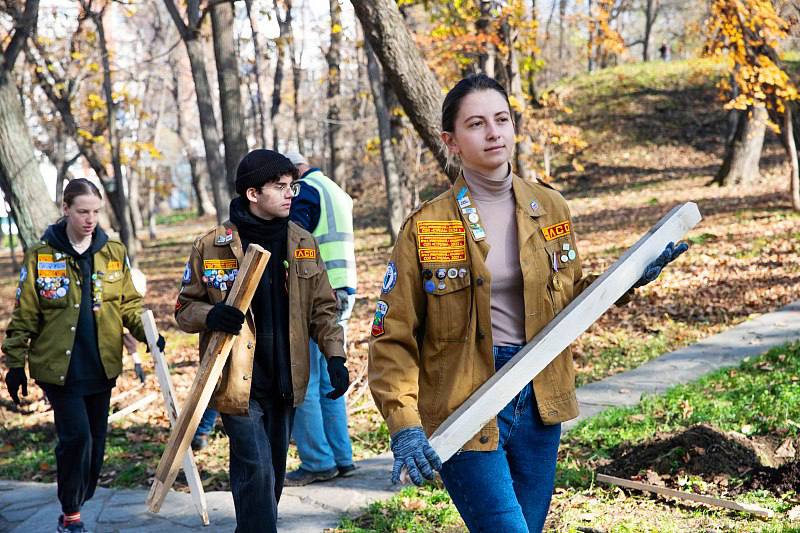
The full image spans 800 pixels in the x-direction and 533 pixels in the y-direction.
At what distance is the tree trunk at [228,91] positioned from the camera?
1136 cm

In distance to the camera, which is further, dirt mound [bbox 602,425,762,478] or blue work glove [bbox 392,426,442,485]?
dirt mound [bbox 602,425,762,478]

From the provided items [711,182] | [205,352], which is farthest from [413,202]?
[205,352]

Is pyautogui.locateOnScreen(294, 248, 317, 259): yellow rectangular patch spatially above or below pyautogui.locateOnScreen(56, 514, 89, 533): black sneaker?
above

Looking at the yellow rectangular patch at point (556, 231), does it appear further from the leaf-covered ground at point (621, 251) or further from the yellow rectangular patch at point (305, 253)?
the leaf-covered ground at point (621, 251)

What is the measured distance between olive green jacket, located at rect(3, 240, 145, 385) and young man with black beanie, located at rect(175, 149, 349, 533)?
1.24 meters

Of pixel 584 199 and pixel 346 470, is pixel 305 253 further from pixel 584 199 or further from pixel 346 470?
pixel 584 199

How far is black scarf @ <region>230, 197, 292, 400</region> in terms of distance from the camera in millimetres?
3924

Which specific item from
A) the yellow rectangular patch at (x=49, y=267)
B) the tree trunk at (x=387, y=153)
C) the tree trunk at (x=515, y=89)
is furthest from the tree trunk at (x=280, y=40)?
the yellow rectangular patch at (x=49, y=267)

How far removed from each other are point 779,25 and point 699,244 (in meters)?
3.47

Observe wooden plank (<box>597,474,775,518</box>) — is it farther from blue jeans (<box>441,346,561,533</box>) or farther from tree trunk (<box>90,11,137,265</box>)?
tree trunk (<box>90,11,137,265</box>)

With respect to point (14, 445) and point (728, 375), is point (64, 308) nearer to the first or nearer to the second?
point (14, 445)

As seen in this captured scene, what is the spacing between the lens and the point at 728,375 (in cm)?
705

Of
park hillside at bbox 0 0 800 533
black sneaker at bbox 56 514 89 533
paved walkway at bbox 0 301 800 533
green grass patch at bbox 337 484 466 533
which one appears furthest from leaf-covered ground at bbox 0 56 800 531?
black sneaker at bbox 56 514 89 533

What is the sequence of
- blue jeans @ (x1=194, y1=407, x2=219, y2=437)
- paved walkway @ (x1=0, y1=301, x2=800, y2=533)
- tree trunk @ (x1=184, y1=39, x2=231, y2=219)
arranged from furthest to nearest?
tree trunk @ (x1=184, y1=39, x2=231, y2=219) < blue jeans @ (x1=194, y1=407, x2=219, y2=437) < paved walkway @ (x1=0, y1=301, x2=800, y2=533)
